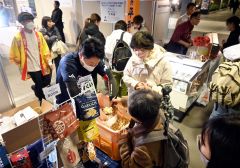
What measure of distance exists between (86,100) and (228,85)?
1.46m

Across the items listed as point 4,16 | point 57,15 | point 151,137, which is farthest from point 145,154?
point 4,16

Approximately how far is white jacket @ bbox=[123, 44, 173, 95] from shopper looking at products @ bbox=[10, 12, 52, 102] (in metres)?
1.58

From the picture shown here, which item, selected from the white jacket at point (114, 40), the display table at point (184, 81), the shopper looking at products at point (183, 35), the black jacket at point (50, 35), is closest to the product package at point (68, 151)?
the white jacket at point (114, 40)

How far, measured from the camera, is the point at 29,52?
3049 mm

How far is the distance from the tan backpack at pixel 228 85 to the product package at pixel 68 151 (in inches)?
61.5

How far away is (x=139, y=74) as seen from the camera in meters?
2.30

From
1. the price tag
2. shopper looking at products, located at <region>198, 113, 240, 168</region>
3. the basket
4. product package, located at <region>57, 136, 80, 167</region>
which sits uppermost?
shopper looking at products, located at <region>198, 113, 240, 168</region>

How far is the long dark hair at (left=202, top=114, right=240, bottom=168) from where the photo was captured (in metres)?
0.77

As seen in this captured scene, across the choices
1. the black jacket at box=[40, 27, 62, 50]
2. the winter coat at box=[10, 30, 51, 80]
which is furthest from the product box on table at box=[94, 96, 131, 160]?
the black jacket at box=[40, 27, 62, 50]

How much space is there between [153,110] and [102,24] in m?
4.28

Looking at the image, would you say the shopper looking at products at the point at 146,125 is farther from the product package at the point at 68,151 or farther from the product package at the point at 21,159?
the product package at the point at 21,159

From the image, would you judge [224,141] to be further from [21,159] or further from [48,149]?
[21,159]

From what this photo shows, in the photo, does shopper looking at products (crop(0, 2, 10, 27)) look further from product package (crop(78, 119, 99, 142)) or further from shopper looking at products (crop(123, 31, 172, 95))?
product package (crop(78, 119, 99, 142))

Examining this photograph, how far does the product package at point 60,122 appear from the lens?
4.10 feet
